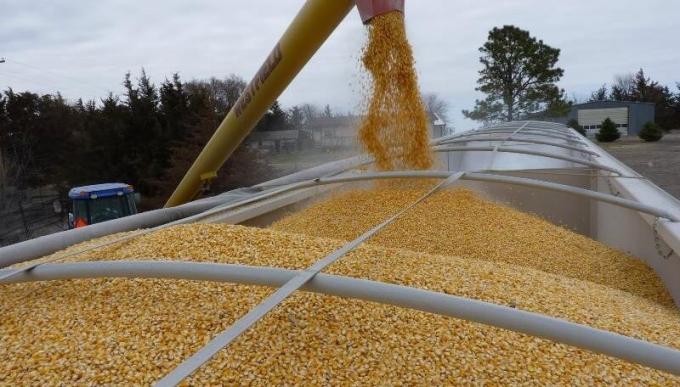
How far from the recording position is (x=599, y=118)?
3550 cm

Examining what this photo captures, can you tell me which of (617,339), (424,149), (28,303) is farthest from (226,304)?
(424,149)

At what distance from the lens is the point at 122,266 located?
228 centimetres

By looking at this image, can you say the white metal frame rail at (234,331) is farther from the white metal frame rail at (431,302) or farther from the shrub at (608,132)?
the shrub at (608,132)

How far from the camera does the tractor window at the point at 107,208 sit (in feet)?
31.1

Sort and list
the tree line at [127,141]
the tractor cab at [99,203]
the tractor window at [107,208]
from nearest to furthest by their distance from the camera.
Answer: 1. the tractor cab at [99,203]
2. the tractor window at [107,208]
3. the tree line at [127,141]

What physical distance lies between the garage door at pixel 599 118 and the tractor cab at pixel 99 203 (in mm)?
32843

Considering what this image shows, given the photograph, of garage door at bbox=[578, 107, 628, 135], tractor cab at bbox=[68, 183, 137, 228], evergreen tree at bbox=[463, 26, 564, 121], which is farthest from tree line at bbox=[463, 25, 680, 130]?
tractor cab at bbox=[68, 183, 137, 228]

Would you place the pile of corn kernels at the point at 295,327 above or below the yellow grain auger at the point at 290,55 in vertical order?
below

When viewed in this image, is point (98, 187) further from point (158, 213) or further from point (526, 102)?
point (526, 102)

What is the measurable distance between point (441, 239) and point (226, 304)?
9.05ft

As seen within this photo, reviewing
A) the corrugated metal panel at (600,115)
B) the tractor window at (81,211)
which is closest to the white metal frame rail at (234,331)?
the tractor window at (81,211)

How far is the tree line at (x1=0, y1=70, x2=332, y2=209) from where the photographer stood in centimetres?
1744

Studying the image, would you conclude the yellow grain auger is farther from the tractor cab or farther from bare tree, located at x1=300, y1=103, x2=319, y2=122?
bare tree, located at x1=300, y1=103, x2=319, y2=122

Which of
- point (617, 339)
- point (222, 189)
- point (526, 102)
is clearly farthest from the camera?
point (526, 102)
